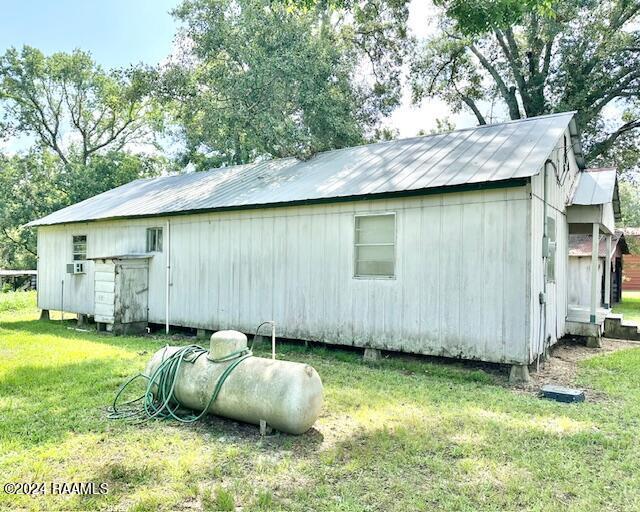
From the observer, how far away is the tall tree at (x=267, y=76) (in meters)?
15.7

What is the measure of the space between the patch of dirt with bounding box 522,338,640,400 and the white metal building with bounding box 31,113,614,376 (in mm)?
355

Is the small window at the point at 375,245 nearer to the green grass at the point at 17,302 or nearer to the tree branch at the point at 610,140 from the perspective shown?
the green grass at the point at 17,302

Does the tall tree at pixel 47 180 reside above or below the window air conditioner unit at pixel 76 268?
above

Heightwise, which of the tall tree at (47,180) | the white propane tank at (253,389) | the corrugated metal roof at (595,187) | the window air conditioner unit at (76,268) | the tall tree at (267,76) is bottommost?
the white propane tank at (253,389)

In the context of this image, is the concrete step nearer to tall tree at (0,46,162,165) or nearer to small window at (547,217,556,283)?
small window at (547,217,556,283)

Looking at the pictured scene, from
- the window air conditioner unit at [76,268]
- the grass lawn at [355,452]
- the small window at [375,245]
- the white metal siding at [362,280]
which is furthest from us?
the window air conditioner unit at [76,268]

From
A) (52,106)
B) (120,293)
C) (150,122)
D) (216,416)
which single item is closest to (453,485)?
(216,416)

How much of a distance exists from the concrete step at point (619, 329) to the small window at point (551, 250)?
371cm

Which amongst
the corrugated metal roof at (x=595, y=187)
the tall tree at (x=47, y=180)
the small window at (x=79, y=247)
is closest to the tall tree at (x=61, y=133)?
the tall tree at (x=47, y=180)

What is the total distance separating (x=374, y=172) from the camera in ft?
28.8

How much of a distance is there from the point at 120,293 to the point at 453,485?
9.38 m

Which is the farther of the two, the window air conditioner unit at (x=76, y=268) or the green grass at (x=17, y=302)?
the green grass at (x=17, y=302)

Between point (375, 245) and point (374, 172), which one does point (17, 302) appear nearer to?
point (374, 172)

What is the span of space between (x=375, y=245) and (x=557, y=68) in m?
16.1
